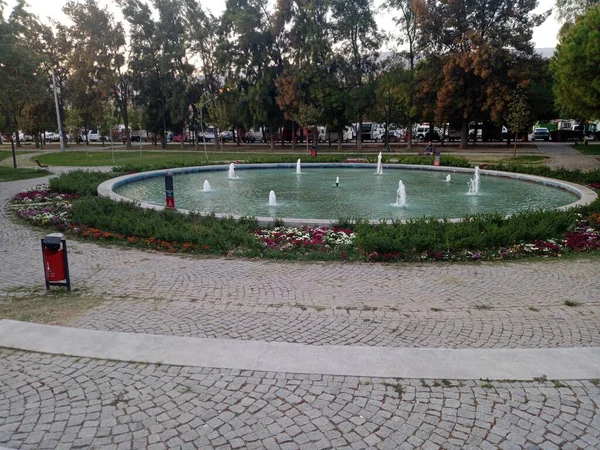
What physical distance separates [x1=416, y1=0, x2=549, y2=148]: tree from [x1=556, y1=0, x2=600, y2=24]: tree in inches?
46.7

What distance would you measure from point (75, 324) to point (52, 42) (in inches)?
2347

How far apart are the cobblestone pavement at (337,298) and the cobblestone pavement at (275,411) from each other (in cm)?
101

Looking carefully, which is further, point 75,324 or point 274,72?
point 274,72

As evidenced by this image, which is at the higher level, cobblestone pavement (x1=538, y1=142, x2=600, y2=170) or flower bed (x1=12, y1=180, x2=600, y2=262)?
cobblestone pavement (x1=538, y1=142, x2=600, y2=170)

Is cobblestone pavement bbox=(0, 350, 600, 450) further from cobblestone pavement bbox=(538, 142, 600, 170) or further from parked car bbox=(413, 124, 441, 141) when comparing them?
parked car bbox=(413, 124, 441, 141)

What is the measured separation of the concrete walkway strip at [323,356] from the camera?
15.8 feet

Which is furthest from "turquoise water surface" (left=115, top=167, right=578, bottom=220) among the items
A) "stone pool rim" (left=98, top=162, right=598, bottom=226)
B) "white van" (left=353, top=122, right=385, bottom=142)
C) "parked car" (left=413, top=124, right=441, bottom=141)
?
"white van" (left=353, top=122, right=385, bottom=142)

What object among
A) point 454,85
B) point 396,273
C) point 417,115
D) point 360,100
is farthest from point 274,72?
point 396,273

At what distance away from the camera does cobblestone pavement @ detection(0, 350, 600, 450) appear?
3.79m

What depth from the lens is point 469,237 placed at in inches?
384

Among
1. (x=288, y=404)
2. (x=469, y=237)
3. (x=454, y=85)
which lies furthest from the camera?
(x=454, y=85)

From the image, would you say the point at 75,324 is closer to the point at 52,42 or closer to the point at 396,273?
the point at 396,273

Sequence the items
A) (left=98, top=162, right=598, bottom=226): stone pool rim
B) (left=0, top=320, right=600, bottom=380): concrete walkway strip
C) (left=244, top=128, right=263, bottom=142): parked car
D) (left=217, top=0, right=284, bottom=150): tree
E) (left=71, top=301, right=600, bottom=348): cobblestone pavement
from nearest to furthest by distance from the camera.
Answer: (left=0, top=320, right=600, bottom=380): concrete walkway strip → (left=71, top=301, right=600, bottom=348): cobblestone pavement → (left=98, top=162, right=598, bottom=226): stone pool rim → (left=217, top=0, right=284, bottom=150): tree → (left=244, top=128, right=263, bottom=142): parked car

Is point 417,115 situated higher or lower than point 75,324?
higher
